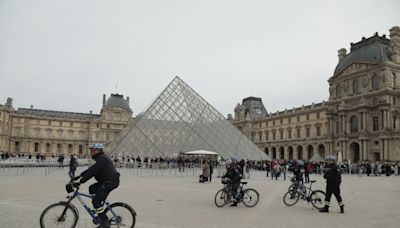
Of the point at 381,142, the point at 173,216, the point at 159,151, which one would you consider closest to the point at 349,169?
the point at 381,142

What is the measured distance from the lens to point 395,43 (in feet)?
144

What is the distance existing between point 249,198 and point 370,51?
43.0 meters

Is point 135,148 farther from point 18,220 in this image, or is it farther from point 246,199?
point 18,220

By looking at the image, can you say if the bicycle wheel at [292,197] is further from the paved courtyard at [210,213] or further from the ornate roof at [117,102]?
the ornate roof at [117,102]

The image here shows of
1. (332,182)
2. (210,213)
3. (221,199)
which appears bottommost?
(210,213)

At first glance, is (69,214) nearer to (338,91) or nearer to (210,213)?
(210,213)

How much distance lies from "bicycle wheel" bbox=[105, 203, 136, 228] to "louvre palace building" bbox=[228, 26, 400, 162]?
35.5 metres

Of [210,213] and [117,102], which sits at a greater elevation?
[117,102]

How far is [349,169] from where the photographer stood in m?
31.1

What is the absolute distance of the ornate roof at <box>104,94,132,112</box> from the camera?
269 ft

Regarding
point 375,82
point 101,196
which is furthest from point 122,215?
point 375,82

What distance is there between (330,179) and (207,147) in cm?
1916

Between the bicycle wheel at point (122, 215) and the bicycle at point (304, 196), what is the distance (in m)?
4.89

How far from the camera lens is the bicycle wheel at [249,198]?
8.88m
